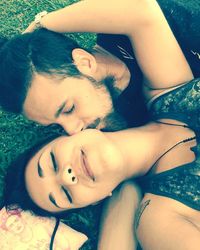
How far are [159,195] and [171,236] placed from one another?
0.27 m

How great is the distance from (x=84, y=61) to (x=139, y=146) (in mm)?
657

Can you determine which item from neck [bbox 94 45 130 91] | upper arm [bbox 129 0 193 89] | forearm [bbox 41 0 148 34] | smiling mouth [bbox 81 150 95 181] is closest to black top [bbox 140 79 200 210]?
upper arm [bbox 129 0 193 89]

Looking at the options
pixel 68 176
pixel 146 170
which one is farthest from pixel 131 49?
pixel 68 176

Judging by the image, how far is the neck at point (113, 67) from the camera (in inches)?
101

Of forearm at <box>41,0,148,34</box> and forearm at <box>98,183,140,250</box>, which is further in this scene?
forearm at <box>98,183,140,250</box>

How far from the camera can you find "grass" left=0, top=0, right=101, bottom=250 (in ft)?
9.55

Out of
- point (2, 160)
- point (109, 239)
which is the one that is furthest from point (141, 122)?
point (2, 160)

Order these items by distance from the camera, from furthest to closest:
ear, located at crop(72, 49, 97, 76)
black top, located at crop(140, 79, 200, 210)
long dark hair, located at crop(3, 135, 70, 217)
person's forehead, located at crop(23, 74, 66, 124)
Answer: long dark hair, located at crop(3, 135, 70, 217) < ear, located at crop(72, 49, 97, 76) < person's forehead, located at crop(23, 74, 66, 124) < black top, located at crop(140, 79, 200, 210)

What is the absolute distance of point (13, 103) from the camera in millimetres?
2361

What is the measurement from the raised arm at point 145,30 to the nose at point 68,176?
0.82 metres

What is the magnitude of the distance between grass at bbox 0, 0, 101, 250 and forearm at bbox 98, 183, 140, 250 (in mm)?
251

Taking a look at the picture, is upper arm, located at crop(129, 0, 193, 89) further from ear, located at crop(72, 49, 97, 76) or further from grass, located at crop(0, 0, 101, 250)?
grass, located at crop(0, 0, 101, 250)

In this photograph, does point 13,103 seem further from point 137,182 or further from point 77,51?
point 137,182

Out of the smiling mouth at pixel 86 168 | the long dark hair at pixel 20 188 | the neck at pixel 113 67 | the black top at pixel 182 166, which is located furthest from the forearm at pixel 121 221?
the neck at pixel 113 67
